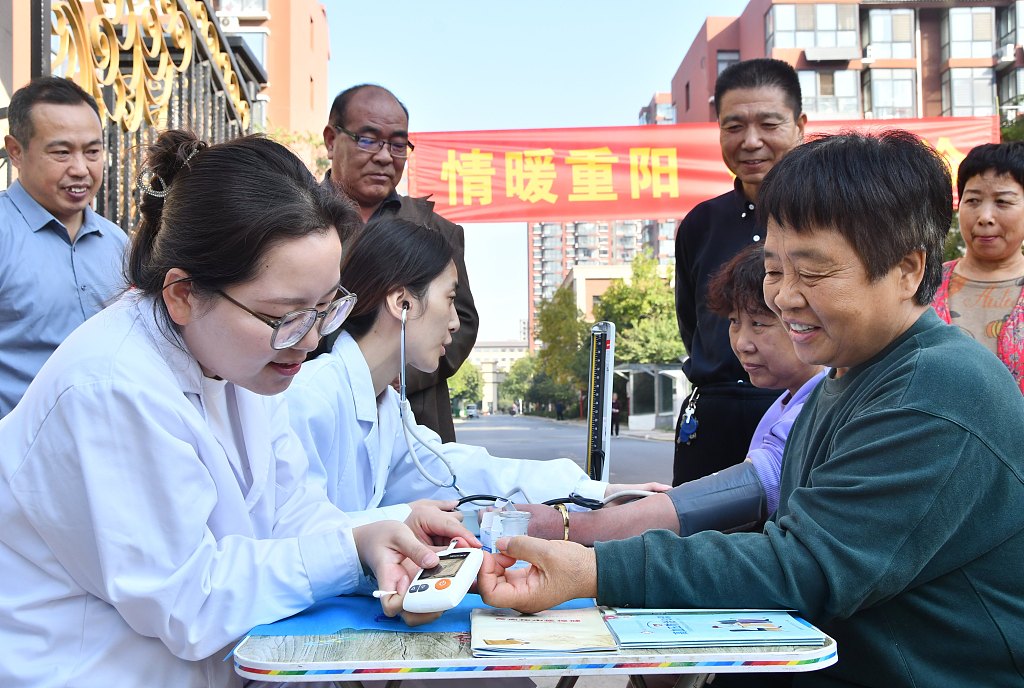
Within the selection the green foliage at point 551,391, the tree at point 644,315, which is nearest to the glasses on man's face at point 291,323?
the tree at point 644,315

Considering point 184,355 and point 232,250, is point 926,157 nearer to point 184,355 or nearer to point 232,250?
point 232,250

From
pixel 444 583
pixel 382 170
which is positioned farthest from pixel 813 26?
pixel 444 583

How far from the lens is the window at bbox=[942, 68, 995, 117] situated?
106ft

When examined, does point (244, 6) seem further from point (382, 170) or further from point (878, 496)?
point (878, 496)

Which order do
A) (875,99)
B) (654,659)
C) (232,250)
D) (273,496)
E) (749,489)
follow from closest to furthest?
(654,659), (232,250), (273,496), (749,489), (875,99)

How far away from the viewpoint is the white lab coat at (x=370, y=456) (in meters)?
2.21

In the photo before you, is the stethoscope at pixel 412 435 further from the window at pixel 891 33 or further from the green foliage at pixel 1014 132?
the window at pixel 891 33

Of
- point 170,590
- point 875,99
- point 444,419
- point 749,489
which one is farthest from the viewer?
point 875,99

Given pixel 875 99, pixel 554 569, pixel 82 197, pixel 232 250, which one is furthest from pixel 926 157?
pixel 875 99

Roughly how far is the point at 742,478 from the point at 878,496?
0.77 meters

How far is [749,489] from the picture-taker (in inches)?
82.7

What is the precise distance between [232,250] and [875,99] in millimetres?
35096

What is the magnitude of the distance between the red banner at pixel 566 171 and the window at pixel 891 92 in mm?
27387

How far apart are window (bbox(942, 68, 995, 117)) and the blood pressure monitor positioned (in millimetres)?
34929
